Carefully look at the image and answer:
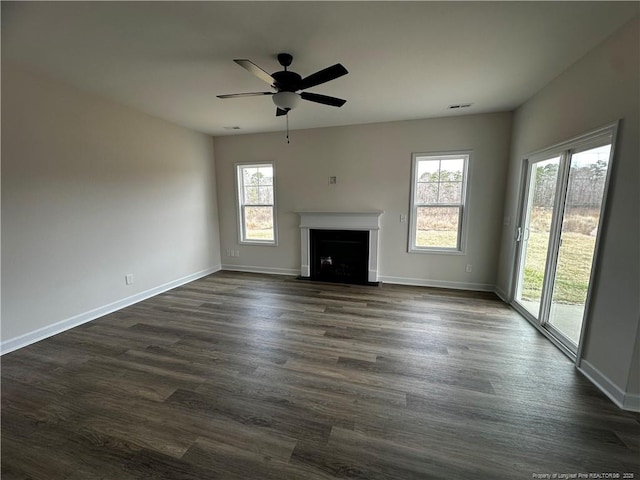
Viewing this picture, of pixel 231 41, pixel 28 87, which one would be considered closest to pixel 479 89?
pixel 231 41

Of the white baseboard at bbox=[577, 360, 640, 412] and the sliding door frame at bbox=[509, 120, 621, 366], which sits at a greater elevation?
the sliding door frame at bbox=[509, 120, 621, 366]

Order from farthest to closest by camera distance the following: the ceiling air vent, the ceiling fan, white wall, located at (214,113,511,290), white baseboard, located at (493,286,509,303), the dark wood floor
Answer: white wall, located at (214,113,511,290)
white baseboard, located at (493,286,509,303)
the ceiling air vent
the ceiling fan
the dark wood floor

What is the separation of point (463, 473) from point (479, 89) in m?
3.51

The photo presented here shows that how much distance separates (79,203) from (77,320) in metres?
1.37

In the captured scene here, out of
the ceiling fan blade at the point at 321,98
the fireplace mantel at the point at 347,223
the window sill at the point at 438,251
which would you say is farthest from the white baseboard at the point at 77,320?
the window sill at the point at 438,251

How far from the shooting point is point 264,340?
2.67 metres

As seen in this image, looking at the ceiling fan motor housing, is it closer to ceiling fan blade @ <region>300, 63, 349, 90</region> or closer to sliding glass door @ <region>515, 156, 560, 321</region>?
ceiling fan blade @ <region>300, 63, 349, 90</region>

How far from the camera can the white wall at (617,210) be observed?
1.77m

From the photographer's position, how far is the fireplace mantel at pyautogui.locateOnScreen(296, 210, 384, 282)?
439 cm

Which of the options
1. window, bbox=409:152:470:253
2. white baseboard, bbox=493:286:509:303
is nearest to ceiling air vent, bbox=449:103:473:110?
window, bbox=409:152:470:253

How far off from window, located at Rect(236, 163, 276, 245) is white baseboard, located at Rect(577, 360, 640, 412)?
4375 millimetres

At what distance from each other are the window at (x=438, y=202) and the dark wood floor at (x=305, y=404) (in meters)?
1.47

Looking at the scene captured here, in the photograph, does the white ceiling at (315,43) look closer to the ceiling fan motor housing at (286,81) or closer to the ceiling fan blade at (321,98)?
the ceiling fan motor housing at (286,81)

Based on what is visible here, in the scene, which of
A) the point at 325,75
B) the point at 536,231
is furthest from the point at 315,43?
the point at 536,231
